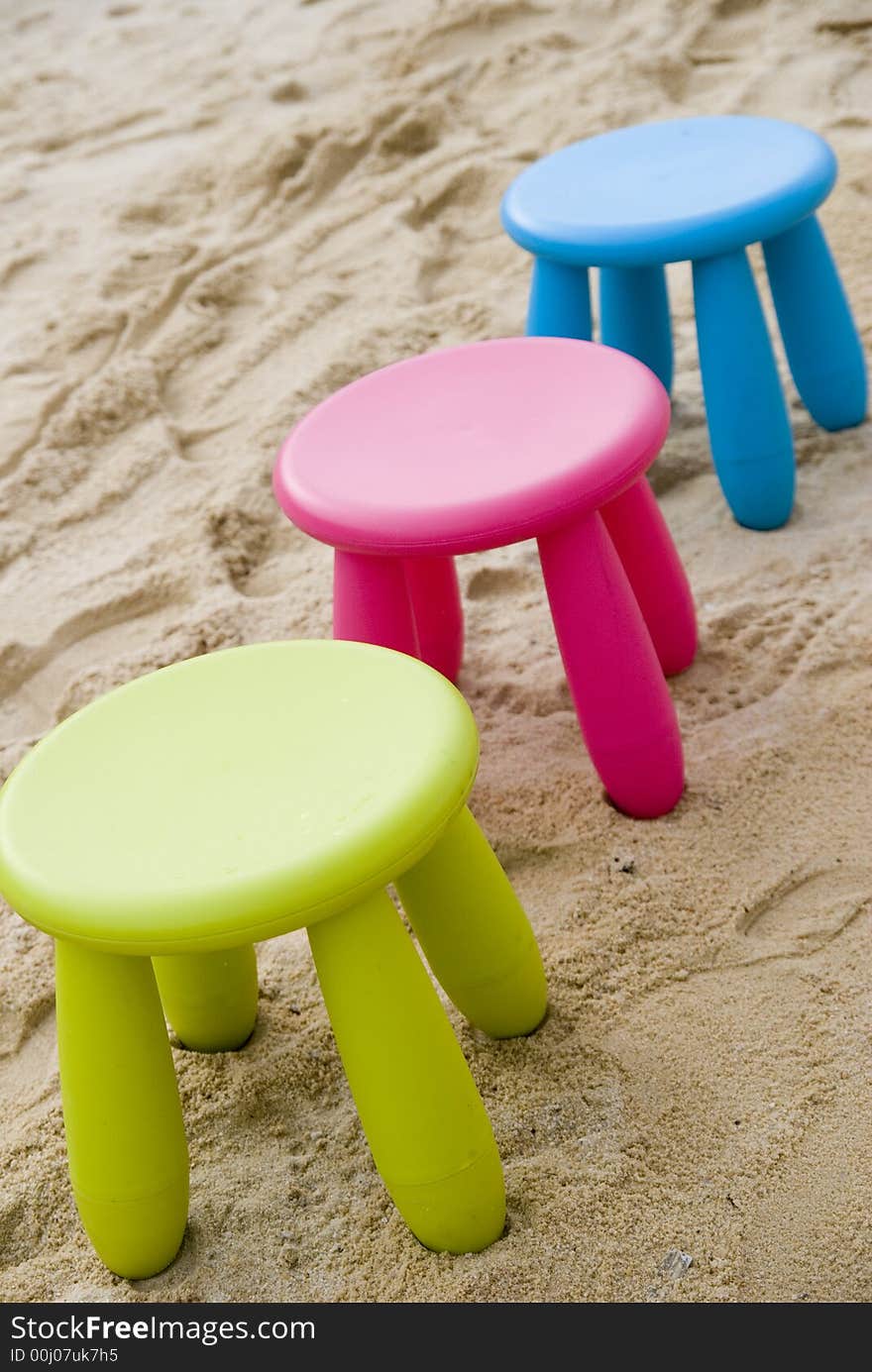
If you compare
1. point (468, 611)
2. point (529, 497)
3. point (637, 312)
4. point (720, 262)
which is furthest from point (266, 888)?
point (637, 312)

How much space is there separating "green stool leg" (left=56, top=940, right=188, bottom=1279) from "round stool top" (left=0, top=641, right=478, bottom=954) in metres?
0.09

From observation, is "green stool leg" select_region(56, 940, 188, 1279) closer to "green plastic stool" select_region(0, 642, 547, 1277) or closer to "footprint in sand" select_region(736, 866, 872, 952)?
"green plastic stool" select_region(0, 642, 547, 1277)

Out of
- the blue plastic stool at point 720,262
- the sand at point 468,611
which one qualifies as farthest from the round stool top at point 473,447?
the sand at point 468,611

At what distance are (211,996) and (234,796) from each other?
33 cm

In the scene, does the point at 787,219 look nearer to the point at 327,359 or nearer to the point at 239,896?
the point at 327,359

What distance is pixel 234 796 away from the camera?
42.5 inches

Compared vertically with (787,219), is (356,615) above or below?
below

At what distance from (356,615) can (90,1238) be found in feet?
2.29

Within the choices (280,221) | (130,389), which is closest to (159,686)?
(130,389)

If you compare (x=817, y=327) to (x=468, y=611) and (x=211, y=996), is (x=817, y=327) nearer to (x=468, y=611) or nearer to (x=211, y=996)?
(x=468, y=611)

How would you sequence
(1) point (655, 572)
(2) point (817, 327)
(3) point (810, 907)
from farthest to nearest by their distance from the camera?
1. (2) point (817, 327)
2. (1) point (655, 572)
3. (3) point (810, 907)

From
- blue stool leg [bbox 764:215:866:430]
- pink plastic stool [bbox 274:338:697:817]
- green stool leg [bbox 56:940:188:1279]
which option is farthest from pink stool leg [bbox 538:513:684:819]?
blue stool leg [bbox 764:215:866:430]

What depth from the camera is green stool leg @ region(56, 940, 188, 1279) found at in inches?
42.8

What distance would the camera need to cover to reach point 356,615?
1.53 metres
